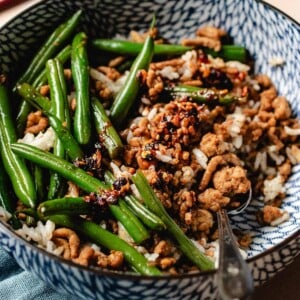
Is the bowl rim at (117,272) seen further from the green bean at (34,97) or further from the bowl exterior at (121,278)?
the green bean at (34,97)

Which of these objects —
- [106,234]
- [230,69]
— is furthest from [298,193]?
[106,234]

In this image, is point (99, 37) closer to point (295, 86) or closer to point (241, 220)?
point (295, 86)

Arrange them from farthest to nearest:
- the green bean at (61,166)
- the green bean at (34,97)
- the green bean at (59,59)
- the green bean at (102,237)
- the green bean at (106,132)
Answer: the green bean at (59,59) < the green bean at (34,97) < the green bean at (106,132) < the green bean at (61,166) < the green bean at (102,237)

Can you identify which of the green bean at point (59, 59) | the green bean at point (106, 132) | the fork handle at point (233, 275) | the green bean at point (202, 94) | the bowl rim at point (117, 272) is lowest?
the bowl rim at point (117, 272)

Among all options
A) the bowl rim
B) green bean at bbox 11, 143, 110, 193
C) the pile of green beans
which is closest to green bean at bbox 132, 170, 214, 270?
the pile of green beans

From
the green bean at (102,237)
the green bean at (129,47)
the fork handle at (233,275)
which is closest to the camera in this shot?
the fork handle at (233,275)

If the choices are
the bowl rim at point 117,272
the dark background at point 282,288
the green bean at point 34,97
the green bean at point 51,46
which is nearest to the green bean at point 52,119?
the green bean at point 34,97

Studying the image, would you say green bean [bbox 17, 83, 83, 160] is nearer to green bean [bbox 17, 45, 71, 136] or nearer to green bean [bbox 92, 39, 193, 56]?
green bean [bbox 17, 45, 71, 136]
